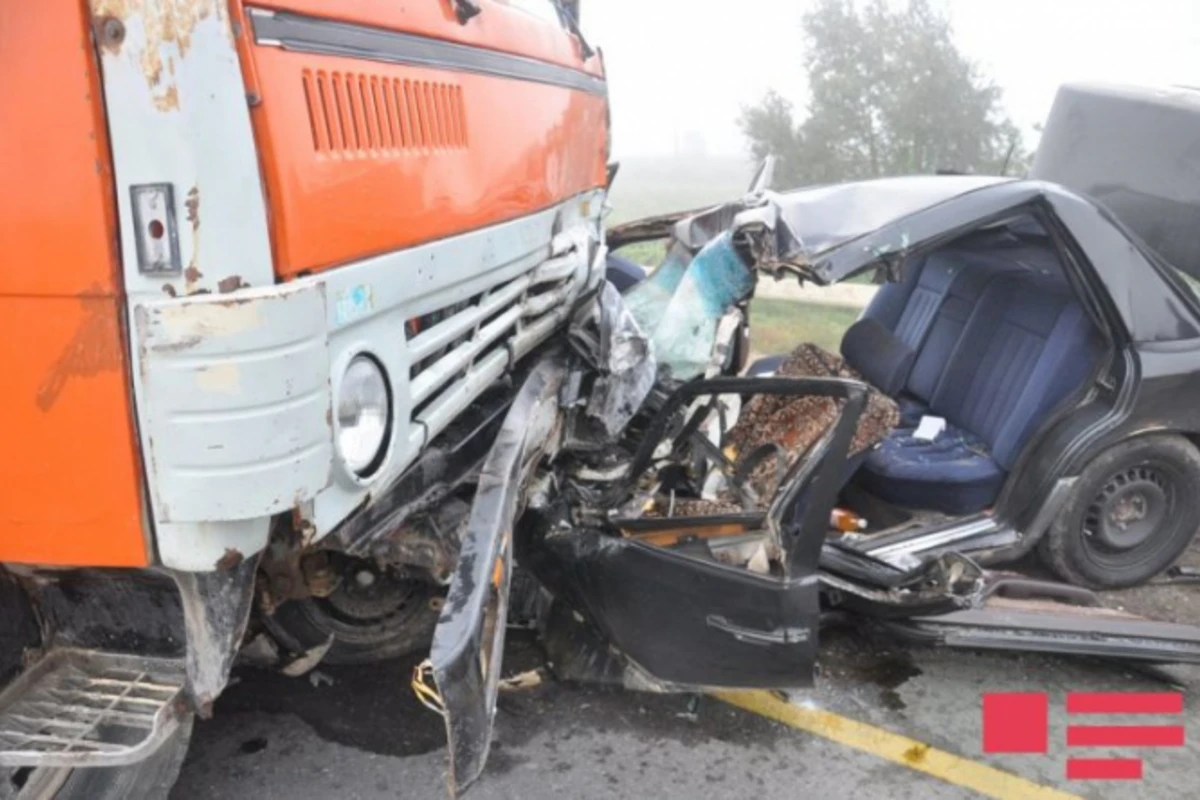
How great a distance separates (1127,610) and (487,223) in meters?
3.05

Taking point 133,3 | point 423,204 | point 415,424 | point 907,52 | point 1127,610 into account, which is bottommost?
point 1127,610

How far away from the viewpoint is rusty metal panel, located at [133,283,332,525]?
5.30 ft

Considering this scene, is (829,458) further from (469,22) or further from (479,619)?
(469,22)

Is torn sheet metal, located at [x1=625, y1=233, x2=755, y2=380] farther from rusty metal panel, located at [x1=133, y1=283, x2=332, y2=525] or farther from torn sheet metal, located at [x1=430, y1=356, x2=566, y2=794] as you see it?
rusty metal panel, located at [x1=133, y1=283, x2=332, y2=525]

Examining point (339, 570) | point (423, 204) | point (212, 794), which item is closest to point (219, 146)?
point (423, 204)

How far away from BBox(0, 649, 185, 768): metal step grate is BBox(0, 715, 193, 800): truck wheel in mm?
98

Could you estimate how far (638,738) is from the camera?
10.2 ft

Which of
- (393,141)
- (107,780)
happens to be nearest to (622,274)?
(393,141)

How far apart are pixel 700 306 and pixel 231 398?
2.44m

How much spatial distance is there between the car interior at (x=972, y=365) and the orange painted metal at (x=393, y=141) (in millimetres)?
1865

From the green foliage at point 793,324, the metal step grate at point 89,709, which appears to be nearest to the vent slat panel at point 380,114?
the metal step grate at point 89,709

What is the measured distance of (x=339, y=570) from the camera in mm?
3074

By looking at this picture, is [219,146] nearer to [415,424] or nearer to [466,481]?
[415,424]
